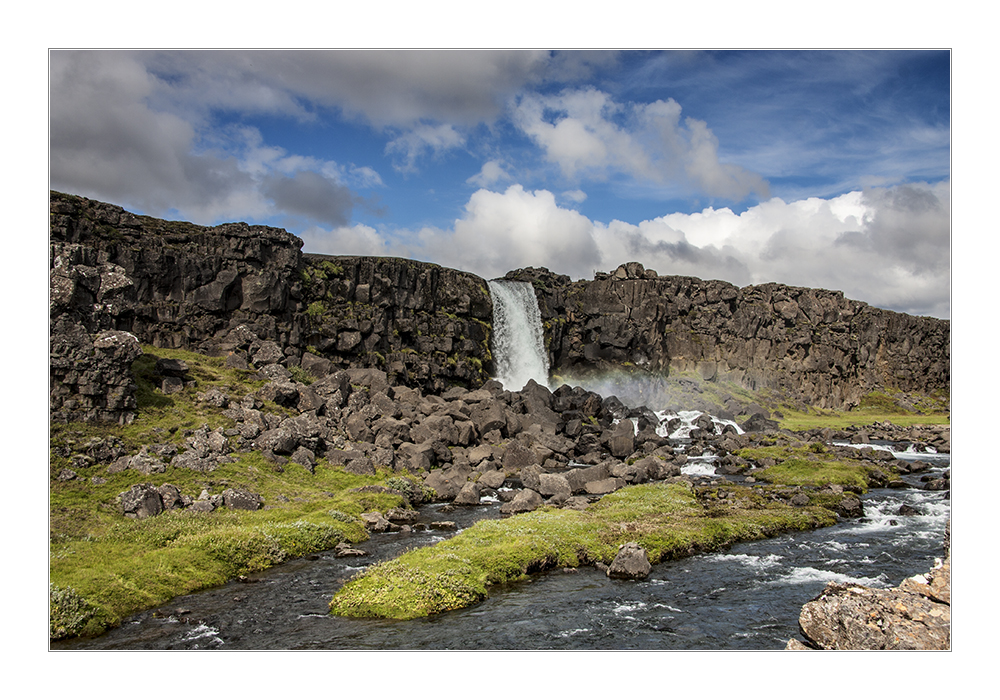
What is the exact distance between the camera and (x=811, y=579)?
75.3ft

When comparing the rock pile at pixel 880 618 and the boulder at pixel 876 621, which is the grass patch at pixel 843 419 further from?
the boulder at pixel 876 621

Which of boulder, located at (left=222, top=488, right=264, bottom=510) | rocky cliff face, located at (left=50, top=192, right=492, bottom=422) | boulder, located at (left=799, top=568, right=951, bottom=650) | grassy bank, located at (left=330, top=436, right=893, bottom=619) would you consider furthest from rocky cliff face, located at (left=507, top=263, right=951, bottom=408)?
boulder, located at (left=799, top=568, right=951, bottom=650)

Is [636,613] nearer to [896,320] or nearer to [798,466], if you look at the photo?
[798,466]

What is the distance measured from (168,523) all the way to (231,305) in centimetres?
4258

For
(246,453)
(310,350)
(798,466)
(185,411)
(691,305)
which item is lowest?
(798,466)

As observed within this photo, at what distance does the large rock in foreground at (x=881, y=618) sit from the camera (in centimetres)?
1440

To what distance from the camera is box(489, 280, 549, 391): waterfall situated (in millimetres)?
93000

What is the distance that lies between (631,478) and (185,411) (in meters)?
31.5

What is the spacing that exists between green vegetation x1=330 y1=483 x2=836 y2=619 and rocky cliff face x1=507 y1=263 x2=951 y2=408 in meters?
72.0

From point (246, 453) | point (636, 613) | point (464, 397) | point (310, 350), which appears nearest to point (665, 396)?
point (464, 397)

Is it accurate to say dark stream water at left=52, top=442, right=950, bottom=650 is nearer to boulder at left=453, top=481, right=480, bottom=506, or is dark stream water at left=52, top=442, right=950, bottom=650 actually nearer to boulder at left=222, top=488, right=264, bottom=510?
boulder at left=222, top=488, right=264, bottom=510

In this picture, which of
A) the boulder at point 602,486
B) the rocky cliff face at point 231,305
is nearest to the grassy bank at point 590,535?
the boulder at point 602,486

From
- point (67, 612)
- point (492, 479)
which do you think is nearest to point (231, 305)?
point (492, 479)

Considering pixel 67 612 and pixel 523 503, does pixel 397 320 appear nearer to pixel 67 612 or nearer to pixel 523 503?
pixel 523 503
